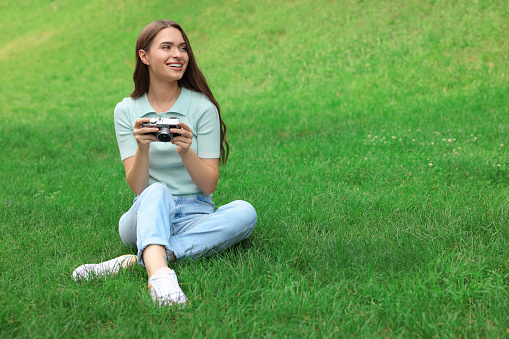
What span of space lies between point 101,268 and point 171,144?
96 cm

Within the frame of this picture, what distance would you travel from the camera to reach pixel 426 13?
11094 millimetres

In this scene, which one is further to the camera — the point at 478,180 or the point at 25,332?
the point at 478,180

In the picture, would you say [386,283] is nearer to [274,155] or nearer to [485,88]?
[274,155]

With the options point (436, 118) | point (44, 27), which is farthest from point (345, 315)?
point (44, 27)

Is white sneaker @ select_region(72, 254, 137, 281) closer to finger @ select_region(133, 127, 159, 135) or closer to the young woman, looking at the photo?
the young woman

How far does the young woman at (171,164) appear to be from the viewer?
294 centimetres

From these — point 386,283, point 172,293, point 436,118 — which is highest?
point 172,293

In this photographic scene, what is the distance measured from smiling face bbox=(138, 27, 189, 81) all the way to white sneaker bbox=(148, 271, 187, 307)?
1.42m

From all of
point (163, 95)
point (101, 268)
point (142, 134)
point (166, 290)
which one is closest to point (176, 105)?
point (163, 95)

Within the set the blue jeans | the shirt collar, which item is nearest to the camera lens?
the blue jeans

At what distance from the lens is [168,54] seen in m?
3.29

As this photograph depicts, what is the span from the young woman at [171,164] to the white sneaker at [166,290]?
160 millimetres

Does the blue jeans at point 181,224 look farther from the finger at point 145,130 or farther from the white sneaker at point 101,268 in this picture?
the finger at point 145,130

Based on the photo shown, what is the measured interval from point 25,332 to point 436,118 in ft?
20.8
